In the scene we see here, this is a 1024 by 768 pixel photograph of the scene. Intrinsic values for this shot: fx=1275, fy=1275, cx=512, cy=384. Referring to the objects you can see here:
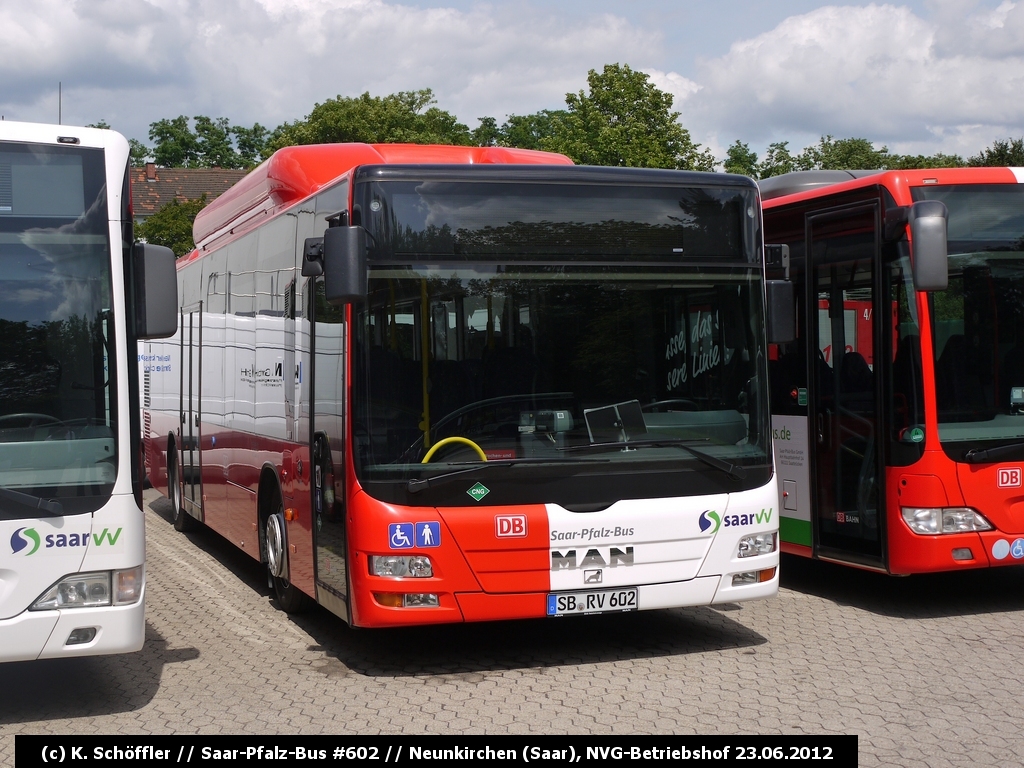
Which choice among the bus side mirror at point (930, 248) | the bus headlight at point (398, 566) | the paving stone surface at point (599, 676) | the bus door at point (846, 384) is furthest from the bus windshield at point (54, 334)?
the bus door at point (846, 384)

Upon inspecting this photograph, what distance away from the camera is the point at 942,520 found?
28.4 feet

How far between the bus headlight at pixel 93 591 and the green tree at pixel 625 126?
28271mm

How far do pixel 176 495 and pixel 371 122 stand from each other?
3177 centimetres

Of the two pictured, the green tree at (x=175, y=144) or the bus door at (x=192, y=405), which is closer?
the bus door at (x=192, y=405)

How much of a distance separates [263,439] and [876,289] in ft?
15.0

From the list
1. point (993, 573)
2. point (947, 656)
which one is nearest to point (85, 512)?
point (947, 656)

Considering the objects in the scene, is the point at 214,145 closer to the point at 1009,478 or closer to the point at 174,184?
the point at 174,184

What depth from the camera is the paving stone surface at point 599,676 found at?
6242 mm

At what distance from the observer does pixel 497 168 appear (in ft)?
24.6

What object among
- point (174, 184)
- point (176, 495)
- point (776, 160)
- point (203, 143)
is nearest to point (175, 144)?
point (203, 143)

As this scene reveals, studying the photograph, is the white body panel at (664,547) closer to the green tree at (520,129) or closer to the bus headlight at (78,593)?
the bus headlight at (78,593)

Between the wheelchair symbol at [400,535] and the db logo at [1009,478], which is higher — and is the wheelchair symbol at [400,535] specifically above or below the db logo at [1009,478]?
below

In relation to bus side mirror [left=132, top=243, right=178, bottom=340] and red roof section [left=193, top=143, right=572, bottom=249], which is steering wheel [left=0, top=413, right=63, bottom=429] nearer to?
bus side mirror [left=132, top=243, right=178, bottom=340]

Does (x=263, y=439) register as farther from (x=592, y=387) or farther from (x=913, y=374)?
(x=913, y=374)
